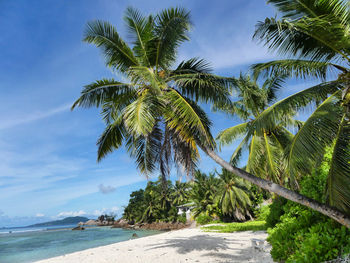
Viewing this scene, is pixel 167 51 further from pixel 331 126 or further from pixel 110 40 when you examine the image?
pixel 331 126

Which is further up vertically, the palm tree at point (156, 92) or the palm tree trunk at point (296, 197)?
the palm tree at point (156, 92)

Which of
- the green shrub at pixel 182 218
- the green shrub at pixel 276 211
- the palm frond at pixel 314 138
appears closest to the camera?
the palm frond at pixel 314 138

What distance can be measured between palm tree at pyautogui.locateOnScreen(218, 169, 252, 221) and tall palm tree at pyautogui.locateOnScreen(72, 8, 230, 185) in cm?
1807

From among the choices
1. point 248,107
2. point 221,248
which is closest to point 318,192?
point 221,248

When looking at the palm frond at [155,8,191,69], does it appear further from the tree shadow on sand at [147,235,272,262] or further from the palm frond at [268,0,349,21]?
the tree shadow on sand at [147,235,272,262]

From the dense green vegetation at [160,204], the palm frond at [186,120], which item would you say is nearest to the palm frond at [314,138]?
the palm frond at [186,120]

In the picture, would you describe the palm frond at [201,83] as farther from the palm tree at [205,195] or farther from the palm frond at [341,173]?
the palm tree at [205,195]

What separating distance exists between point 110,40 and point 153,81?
104 inches

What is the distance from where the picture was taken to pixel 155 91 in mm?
6809

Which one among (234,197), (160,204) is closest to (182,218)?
(160,204)

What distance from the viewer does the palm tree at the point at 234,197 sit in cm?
2389

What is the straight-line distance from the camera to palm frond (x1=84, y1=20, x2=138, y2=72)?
7.30 metres

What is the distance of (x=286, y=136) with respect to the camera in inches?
505

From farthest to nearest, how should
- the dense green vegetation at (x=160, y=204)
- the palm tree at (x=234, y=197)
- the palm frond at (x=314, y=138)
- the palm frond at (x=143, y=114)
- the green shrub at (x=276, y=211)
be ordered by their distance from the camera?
the dense green vegetation at (x=160, y=204), the palm tree at (x=234, y=197), the green shrub at (x=276, y=211), the palm frond at (x=143, y=114), the palm frond at (x=314, y=138)
